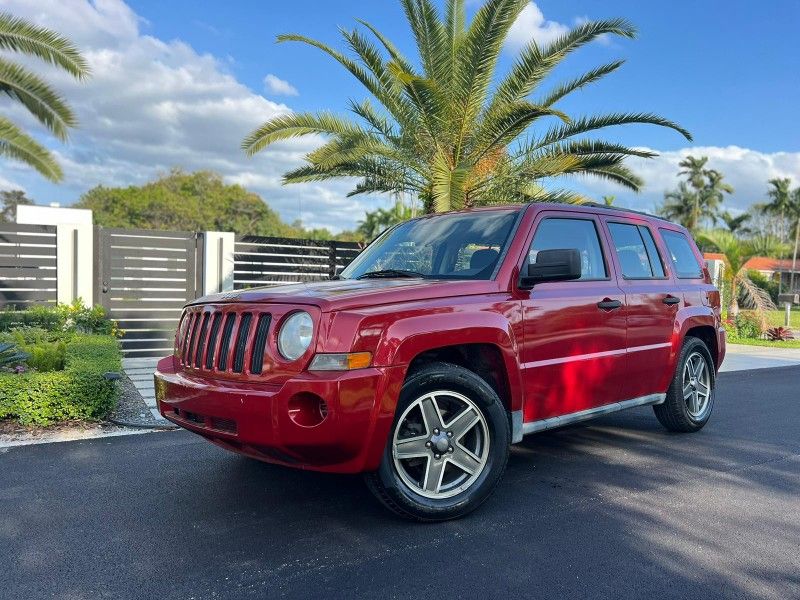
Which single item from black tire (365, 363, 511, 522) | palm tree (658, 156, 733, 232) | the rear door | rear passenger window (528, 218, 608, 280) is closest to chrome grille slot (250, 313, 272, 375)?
black tire (365, 363, 511, 522)

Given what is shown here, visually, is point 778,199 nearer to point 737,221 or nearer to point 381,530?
point 737,221

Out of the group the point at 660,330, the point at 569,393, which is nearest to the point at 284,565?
the point at 569,393

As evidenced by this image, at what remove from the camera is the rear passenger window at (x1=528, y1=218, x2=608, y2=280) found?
15.3 feet

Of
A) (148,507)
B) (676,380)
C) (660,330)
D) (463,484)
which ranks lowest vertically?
(148,507)

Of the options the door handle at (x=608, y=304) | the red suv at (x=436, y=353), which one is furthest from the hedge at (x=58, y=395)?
the door handle at (x=608, y=304)

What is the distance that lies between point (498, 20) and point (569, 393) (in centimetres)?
742

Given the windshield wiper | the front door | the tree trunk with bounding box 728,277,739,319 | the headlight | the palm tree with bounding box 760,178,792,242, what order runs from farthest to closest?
1. the palm tree with bounding box 760,178,792,242
2. the tree trunk with bounding box 728,277,739,319
3. the windshield wiper
4. the front door
5. the headlight

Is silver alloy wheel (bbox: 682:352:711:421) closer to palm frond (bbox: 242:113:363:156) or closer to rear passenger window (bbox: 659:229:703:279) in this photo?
rear passenger window (bbox: 659:229:703:279)

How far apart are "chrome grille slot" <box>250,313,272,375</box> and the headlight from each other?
0.10 m

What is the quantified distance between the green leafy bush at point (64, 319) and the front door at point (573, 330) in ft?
24.9

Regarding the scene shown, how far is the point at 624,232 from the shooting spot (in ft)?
17.9

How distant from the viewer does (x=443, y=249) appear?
4734 mm

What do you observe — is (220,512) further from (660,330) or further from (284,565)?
(660,330)

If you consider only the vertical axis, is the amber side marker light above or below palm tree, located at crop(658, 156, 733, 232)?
below
